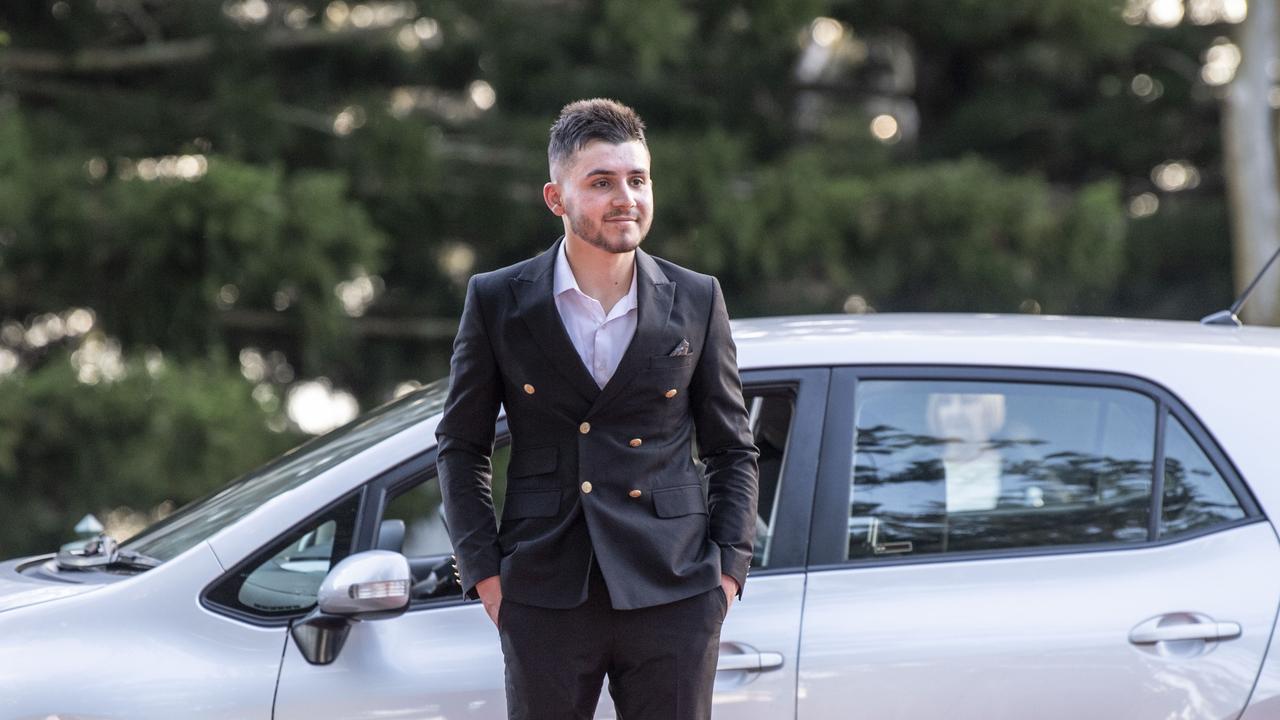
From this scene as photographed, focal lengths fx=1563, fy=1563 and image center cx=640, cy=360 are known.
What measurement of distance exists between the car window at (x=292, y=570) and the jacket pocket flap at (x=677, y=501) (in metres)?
0.84

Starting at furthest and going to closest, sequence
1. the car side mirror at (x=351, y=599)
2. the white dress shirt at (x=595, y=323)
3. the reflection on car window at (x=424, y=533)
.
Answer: the reflection on car window at (x=424, y=533), the car side mirror at (x=351, y=599), the white dress shirt at (x=595, y=323)

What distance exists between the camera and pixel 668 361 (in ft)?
9.34

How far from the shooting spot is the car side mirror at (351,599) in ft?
10.4

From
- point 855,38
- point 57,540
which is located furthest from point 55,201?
point 855,38

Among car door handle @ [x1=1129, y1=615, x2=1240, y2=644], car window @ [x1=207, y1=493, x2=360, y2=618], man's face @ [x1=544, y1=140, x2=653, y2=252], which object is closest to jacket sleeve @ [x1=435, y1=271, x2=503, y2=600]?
man's face @ [x1=544, y1=140, x2=653, y2=252]

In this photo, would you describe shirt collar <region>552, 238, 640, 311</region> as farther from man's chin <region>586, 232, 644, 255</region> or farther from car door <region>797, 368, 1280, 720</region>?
car door <region>797, 368, 1280, 720</region>

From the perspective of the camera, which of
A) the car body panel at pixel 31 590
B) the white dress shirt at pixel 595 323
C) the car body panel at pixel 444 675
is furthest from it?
the car body panel at pixel 31 590

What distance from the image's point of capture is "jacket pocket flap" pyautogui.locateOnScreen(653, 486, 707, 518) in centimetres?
284

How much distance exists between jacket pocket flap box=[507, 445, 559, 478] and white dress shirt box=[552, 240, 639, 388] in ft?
0.52

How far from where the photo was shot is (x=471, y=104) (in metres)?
14.0

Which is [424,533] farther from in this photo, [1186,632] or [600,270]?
[1186,632]

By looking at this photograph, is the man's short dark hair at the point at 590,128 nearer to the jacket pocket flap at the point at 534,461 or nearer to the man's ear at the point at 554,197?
the man's ear at the point at 554,197

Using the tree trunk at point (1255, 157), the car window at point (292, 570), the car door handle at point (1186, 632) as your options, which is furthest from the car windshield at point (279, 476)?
the tree trunk at point (1255, 157)

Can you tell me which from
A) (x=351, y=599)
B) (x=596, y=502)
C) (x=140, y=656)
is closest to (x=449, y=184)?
(x=140, y=656)
